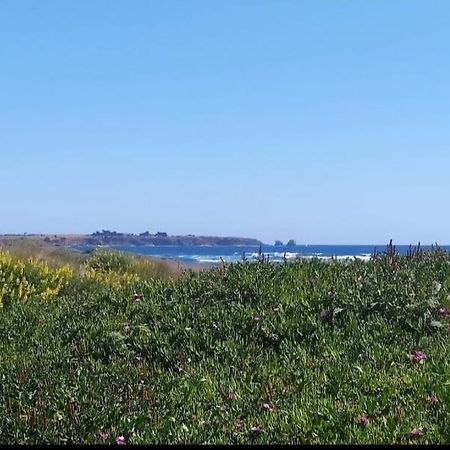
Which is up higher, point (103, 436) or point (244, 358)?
point (244, 358)

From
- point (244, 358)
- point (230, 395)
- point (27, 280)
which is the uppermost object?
point (27, 280)

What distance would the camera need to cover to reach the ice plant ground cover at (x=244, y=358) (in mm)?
5902

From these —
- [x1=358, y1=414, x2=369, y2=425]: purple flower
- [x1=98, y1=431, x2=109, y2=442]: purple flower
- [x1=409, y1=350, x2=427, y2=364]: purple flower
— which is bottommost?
[x1=98, y1=431, x2=109, y2=442]: purple flower

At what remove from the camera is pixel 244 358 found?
309 inches

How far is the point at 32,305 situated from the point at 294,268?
4190mm

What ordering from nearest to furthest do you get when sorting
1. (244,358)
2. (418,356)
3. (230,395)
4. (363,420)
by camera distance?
(363,420) → (230,395) → (418,356) → (244,358)

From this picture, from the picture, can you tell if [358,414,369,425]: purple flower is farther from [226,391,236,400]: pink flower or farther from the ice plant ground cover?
[226,391,236,400]: pink flower

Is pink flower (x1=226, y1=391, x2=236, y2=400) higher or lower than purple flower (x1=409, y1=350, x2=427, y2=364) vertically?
lower

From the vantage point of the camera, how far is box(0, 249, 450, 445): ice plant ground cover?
19.4 ft

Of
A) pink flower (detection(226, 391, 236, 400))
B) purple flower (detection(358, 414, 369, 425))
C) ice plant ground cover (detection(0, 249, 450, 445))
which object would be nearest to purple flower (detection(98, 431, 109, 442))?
ice plant ground cover (detection(0, 249, 450, 445))

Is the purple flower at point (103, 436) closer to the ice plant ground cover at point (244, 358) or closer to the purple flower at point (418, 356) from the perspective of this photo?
the ice plant ground cover at point (244, 358)

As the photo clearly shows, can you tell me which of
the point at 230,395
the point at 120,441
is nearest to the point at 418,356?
the point at 230,395

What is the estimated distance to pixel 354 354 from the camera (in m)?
7.48

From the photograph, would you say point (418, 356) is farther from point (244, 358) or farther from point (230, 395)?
point (230, 395)
